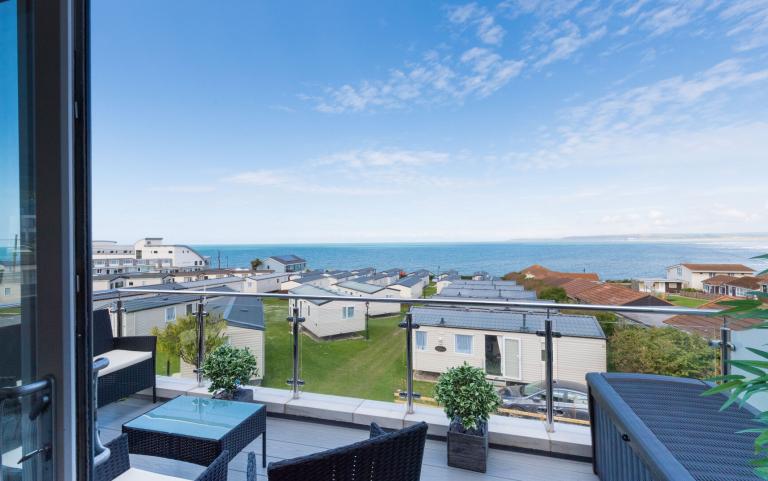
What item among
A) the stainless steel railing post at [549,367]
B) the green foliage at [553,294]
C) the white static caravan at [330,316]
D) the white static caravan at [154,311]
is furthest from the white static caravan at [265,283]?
the green foliage at [553,294]

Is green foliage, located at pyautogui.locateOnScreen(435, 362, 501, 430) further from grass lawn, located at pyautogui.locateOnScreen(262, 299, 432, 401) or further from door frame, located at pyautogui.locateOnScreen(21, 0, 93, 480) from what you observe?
door frame, located at pyautogui.locateOnScreen(21, 0, 93, 480)

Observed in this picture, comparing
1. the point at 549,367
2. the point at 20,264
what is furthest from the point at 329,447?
the point at 20,264

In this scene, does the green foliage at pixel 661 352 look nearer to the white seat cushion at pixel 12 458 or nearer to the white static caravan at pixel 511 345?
the white static caravan at pixel 511 345

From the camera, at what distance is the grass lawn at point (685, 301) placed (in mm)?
2865

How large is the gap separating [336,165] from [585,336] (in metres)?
12.0

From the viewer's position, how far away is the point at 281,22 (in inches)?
284

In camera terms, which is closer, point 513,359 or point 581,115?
point 513,359

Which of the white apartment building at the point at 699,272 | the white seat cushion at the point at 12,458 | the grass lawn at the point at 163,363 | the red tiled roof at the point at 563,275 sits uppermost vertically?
the white apartment building at the point at 699,272

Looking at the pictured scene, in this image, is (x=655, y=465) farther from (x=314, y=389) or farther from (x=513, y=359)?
(x=314, y=389)

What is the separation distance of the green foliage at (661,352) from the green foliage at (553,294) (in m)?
1.06

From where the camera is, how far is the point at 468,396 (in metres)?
2.69

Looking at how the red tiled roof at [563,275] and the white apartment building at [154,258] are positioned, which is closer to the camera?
the white apartment building at [154,258]

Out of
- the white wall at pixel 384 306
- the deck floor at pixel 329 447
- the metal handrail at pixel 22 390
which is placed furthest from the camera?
the white wall at pixel 384 306

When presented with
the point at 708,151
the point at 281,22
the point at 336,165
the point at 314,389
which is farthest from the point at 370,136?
the point at 314,389
